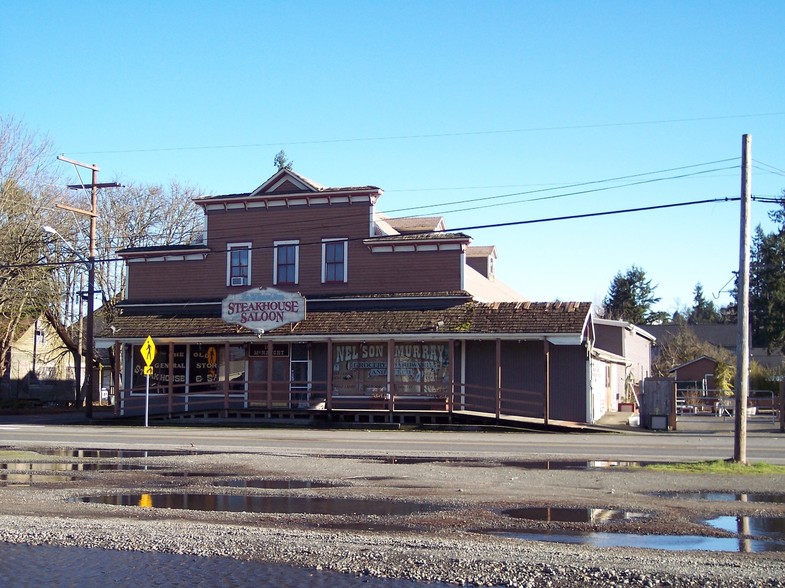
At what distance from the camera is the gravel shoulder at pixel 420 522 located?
8125mm

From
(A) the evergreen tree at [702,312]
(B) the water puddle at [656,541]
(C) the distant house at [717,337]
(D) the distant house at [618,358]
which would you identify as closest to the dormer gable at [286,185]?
(D) the distant house at [618,358]

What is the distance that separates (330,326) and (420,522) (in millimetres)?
23063

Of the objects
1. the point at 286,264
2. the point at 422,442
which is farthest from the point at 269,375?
the point at 422,442

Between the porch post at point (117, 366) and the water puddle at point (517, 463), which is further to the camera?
the porch post at point (117, 366)

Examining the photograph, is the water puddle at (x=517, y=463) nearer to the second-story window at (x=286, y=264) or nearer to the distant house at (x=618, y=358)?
the distant house at (x=618, y=358)

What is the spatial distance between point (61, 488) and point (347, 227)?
2235 centimetres

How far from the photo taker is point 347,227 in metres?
35.5

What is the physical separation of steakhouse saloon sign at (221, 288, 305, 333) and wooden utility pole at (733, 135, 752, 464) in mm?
18599

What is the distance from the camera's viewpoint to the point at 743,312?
62.4 feet

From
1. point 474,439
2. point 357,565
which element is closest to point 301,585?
point 357,565

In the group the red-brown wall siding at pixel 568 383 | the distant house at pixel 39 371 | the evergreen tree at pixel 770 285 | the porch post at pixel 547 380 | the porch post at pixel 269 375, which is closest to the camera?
the porch post at pixel 547 380

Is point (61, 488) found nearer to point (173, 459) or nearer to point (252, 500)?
point (252, 500)

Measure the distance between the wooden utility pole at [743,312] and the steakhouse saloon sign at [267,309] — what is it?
18.6m

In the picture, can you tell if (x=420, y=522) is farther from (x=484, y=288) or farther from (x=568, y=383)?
(x=484, y=288)
